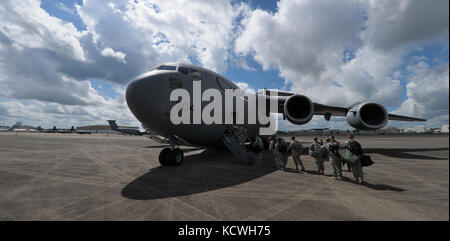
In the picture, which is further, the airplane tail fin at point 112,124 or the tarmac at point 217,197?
the airplane tail fin at point 112,124

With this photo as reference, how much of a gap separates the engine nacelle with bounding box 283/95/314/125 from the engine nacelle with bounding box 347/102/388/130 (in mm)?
3619

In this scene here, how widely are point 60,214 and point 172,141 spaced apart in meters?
4.42

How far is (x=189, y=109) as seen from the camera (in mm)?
6676

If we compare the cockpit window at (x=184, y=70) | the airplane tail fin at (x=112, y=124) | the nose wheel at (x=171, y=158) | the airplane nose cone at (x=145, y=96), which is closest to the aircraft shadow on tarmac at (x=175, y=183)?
the nose wheel at (x=171, y=158)

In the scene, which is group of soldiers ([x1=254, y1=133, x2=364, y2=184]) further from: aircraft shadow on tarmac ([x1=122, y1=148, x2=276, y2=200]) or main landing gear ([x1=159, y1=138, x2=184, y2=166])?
main landing gear ([x1=159, y1=138, x2=184, y2=166])

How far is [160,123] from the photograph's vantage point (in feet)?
20.0

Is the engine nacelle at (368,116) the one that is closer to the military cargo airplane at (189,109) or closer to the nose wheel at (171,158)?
the military cargo airplane at (189,109)

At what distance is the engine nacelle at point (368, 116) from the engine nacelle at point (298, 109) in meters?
3.62

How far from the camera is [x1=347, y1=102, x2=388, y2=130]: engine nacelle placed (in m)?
9.75

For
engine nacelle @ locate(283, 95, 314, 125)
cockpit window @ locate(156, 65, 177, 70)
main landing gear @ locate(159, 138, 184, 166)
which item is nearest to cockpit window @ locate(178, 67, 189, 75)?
cockpit window @ locate(156, 65, 177, 70)

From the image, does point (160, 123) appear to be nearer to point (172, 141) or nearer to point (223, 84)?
point (172, 141)

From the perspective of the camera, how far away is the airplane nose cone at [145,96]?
5.64 m

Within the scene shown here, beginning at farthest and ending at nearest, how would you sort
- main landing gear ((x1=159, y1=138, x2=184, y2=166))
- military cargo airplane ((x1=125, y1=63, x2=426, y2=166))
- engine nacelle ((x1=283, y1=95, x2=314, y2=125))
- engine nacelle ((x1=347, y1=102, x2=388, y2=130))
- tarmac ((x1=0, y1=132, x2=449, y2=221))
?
engine nacelle ((x1=347, y1=102, x2=388, y2=130)), engine nacelle ((x1=283, y1=95, x2=314, y2=125)), main landing gear ((x1=159, y1=138, x2=184, y2=166)), military cargo airplane ((x1=125, y1=63, x2=426, y2=166)), tarmac ((x1=0, y1=132, x2=449, y2=221))
